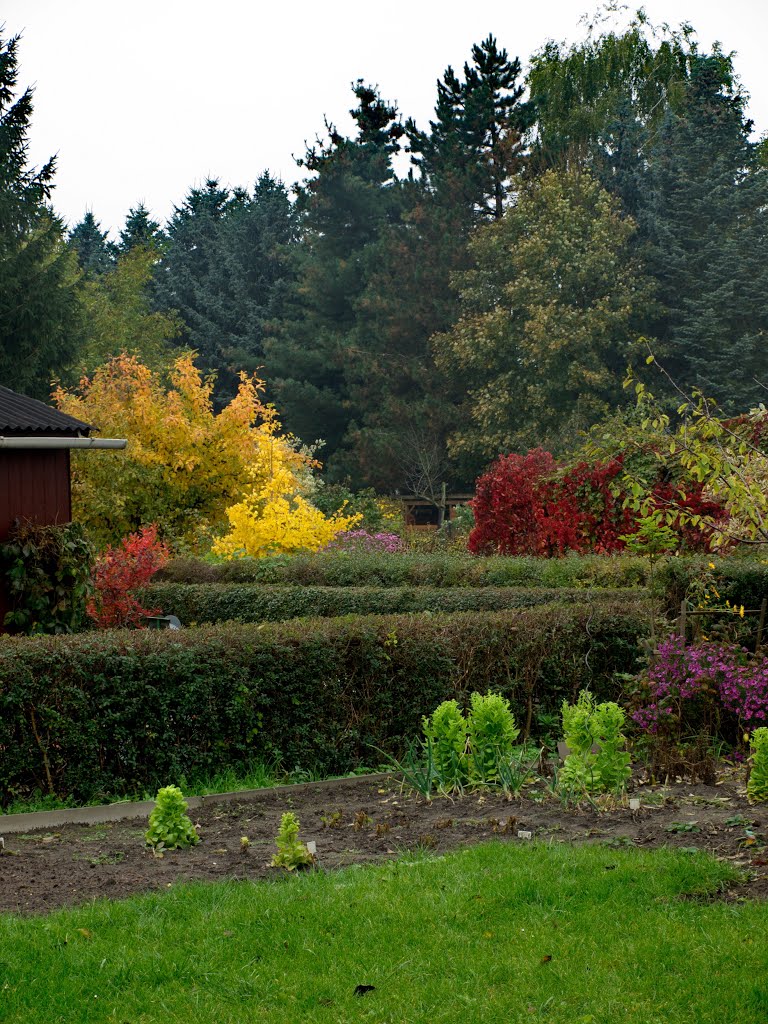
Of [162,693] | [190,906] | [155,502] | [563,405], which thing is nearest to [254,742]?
[162,693]

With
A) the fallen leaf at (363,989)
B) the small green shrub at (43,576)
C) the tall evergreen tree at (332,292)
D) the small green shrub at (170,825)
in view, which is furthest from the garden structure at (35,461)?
the tall evergreen tree at (332,292)

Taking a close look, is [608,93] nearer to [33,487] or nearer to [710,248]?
[710,248]

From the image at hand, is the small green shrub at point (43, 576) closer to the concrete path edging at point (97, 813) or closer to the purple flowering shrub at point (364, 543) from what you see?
the concrete path edging at point (97, 813)

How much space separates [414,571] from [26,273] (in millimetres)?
23617

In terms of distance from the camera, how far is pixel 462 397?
37.4m

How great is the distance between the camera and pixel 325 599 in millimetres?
10516

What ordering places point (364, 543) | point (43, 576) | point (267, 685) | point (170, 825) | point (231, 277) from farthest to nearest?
point (231, 277), point (364, 543), point (43, 576), point (267, 685), point (170, 825)

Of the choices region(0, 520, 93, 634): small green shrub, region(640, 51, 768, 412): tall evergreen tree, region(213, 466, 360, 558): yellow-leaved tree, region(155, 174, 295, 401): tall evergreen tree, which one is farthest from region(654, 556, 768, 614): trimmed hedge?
region(155, 174, 295, 401): tall evergreen tree

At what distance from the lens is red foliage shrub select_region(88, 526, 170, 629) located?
36.2 ft

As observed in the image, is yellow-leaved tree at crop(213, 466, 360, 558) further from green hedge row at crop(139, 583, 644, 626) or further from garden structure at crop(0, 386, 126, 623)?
garden structure at crop(0, 386, 126, 623)

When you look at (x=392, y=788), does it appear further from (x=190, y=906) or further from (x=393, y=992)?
(x=393, y=992)

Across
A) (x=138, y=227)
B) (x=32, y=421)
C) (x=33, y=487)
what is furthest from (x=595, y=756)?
(x=138, y=227)

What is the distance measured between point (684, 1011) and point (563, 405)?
30.8 metres

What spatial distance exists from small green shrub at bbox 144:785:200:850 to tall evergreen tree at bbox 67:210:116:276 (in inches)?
1958
